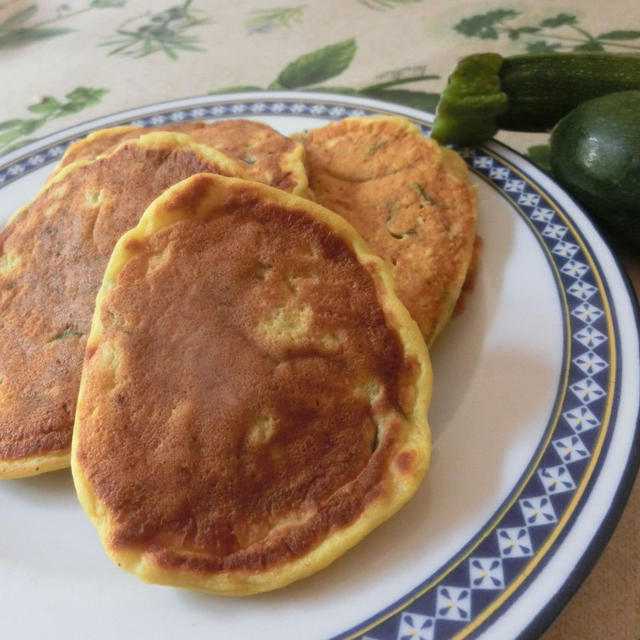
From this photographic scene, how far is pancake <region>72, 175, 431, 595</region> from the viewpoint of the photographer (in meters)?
1.53

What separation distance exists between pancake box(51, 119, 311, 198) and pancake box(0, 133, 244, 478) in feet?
0.59

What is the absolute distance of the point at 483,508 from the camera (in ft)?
5.22

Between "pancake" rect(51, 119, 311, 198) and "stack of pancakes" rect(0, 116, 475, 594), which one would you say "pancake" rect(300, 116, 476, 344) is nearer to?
"stack of pancakes" rect(0, 116, 475, 594)

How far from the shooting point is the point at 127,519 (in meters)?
1.54

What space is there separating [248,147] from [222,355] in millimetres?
954

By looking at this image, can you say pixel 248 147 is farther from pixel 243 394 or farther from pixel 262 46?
pixel 262 46

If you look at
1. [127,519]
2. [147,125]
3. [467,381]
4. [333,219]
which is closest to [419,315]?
[467,381]

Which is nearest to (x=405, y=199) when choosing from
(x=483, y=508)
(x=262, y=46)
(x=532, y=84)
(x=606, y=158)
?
(x=606, y=158)

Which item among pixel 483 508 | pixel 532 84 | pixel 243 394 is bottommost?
pixel 483 508

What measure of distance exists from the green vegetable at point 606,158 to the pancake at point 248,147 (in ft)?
3.10

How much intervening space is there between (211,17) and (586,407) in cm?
356

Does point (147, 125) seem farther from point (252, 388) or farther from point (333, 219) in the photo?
point (252, 388)

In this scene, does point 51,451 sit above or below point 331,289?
below

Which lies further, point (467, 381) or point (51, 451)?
point (467, 381)
